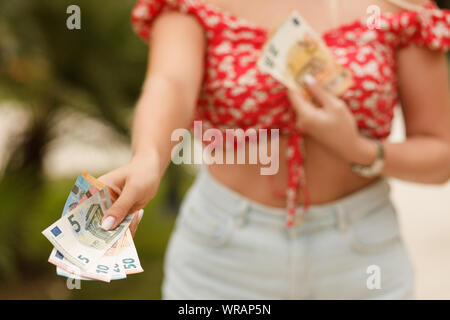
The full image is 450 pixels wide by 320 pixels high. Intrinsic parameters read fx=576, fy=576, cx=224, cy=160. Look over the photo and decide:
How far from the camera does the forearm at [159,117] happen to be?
1027 mm

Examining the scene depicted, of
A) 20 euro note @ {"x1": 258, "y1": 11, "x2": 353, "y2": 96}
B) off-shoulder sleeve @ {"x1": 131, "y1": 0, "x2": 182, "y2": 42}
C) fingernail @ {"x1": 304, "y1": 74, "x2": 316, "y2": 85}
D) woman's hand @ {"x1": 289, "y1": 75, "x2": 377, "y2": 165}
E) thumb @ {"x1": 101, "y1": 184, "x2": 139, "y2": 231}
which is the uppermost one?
off-shoulder sleeve @ {"x1": 131, "y1": 0, "x2": 182, "y2": 42}

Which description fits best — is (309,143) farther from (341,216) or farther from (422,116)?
(422,116)

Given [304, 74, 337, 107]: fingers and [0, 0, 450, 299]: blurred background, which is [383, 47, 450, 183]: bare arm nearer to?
[304, 74, 337, 107]: fingers

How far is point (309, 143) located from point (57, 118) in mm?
2549

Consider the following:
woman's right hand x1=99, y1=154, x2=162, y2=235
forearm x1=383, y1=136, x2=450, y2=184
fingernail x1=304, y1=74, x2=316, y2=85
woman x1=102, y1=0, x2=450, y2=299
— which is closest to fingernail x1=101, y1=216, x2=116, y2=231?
woman's right hand x1=99, y1=154, x2=162, y2=235

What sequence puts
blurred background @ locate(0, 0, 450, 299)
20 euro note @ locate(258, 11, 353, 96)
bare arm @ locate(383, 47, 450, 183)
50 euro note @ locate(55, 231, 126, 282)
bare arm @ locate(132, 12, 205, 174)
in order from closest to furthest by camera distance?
1. 50 euro note @ locate(55, 231, 126, 282)
2. bare arm @ locate(132, 12, 205, 174)
3. 20 euro note @ locate(258, 11, 353, 96)
4. bare arm @ locate(383, 47, 450, 183)
5. blurred background @ locate(0, 0, 450, 299)

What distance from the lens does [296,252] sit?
1.34m

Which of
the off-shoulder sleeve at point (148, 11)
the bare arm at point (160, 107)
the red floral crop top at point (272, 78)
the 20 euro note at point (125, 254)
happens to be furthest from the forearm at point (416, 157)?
the 20 euro note at point (125, 254)

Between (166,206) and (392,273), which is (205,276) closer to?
(392,273)

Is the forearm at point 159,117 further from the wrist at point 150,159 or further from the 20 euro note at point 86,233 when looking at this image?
the 20 euro note at point 86,233

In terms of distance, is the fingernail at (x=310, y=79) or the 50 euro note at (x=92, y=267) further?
the fingernail at (x=310, y=79)

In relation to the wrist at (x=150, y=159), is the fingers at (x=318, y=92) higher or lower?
higher

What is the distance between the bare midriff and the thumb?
0.52 meters

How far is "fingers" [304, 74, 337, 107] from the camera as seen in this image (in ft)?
4.32
